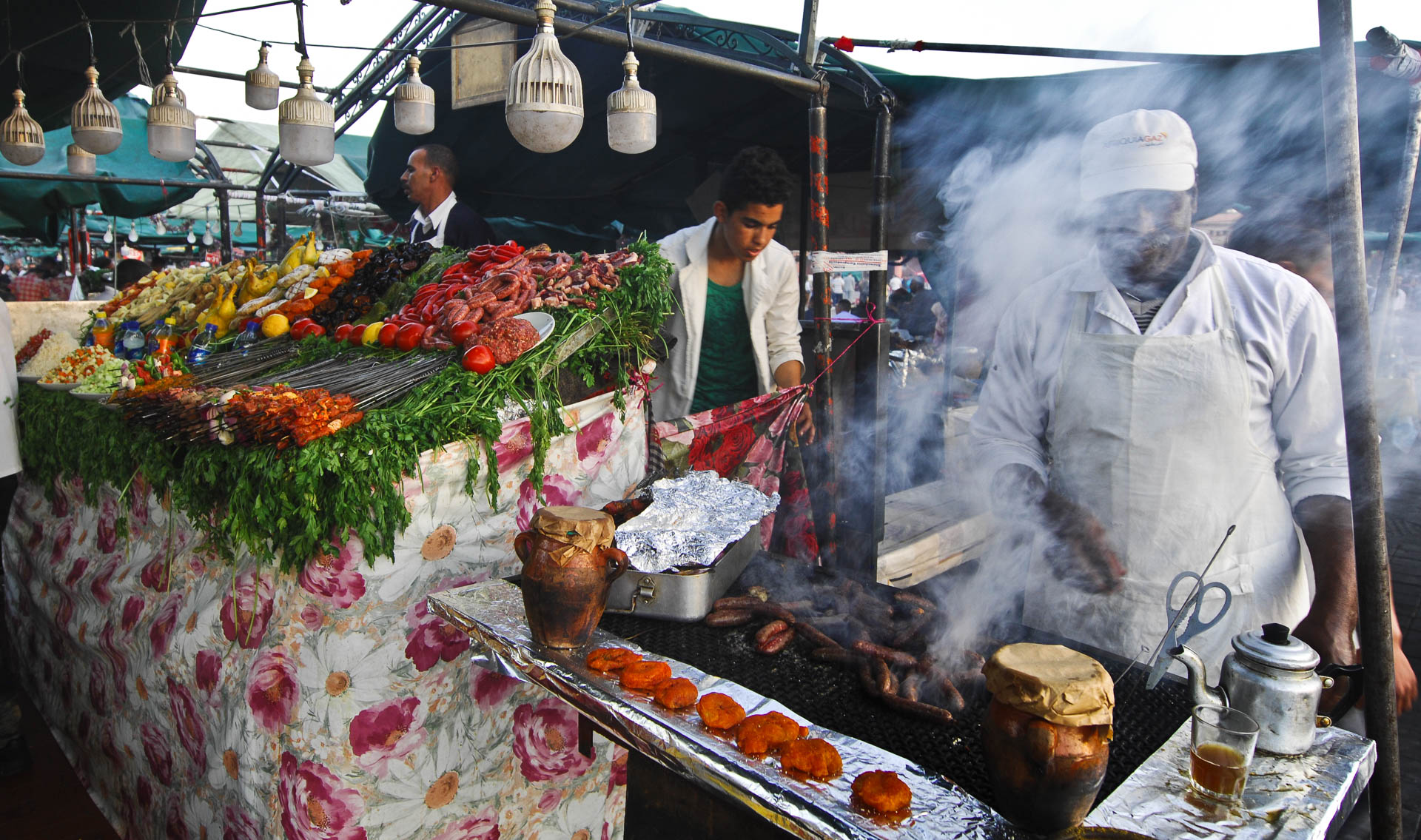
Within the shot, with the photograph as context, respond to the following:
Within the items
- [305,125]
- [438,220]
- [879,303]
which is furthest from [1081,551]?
[305,125]

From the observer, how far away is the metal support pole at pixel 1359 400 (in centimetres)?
134

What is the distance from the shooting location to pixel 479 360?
2.84 m

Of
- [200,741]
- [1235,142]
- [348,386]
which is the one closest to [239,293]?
[348,386]

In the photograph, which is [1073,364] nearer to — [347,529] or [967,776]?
[967,776]

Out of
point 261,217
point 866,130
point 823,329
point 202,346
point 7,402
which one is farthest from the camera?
point 261,217

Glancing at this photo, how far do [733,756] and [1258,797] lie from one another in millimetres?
941

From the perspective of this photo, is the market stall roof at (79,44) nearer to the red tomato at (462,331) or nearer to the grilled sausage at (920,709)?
the red tomato at (462,331)

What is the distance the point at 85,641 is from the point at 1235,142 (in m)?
6.49

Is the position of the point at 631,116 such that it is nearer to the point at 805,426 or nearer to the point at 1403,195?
the point at 805,426

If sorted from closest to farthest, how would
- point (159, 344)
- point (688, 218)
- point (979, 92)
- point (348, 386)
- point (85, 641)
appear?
1. point (348, 386)
2. point (85, 641)
3. point (159, 344)
4. point (979, 92)
5. point (688, 218)

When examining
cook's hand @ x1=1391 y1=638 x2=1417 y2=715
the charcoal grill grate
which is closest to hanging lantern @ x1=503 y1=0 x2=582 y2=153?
the charcoal grill grate

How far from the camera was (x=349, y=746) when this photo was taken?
7.97ft

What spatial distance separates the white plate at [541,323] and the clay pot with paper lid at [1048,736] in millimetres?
2148

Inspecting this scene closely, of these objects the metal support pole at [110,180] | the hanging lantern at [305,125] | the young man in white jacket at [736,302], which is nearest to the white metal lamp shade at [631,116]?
the young man in white jacket at [736,302]
